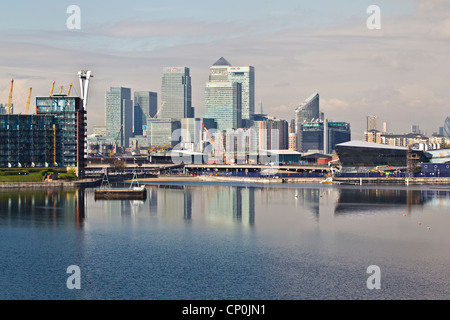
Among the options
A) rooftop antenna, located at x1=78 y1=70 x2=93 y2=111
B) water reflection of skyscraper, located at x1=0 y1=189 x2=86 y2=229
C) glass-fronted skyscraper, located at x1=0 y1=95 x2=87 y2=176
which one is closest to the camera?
water reflection of skyscraper, located at x1=0 y1=189 x2=86 y2=229

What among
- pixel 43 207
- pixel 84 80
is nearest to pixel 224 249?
pixel 43 207

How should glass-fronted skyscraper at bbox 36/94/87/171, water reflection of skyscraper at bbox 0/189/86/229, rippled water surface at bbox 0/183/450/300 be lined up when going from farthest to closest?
glass-fronted skyscraper at bbox 36/94/87/171, water reflection of skyscraper at bbox 0/189/86/229, rippled water surface at bbox 0/183/450/300

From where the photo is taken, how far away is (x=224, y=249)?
4809 centimetres

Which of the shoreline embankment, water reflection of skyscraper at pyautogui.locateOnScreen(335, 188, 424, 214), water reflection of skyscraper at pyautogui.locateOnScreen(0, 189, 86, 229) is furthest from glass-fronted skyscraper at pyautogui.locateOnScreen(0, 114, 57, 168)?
water reflection of skyscraper at pyautogui.locateOnScreen(335, 188, 424, 214)

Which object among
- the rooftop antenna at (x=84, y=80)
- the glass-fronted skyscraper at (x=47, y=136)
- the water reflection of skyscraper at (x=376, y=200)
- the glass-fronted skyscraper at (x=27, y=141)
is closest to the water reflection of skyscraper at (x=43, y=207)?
the glass-fronted skyscraper at (x=27, y=141)

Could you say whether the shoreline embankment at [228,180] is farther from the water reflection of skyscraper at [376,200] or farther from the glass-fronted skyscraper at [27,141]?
Answer: the water reflection of skyscraper at [376,200]

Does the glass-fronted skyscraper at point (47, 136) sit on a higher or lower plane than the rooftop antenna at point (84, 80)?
lower

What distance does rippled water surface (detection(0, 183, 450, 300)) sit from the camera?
1446 inches

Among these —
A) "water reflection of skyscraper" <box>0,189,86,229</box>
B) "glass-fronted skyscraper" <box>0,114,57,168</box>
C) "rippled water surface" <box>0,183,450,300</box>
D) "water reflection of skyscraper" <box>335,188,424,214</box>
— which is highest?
"glass-fronted skyscraper" <box>0,114,57,168</box>

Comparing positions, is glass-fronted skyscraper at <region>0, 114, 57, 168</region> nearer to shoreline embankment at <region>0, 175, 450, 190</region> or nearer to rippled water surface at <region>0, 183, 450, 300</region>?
shoreline embankment at <region>0, 175, 450, 190</region>

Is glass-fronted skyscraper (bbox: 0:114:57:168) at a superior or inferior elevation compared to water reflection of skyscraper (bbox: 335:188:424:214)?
superior

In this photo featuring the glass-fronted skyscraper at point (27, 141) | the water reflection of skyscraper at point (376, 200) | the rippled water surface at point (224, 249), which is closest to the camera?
the rippled water surface at point (224, 249)

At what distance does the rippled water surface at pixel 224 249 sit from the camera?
36.7 metres
